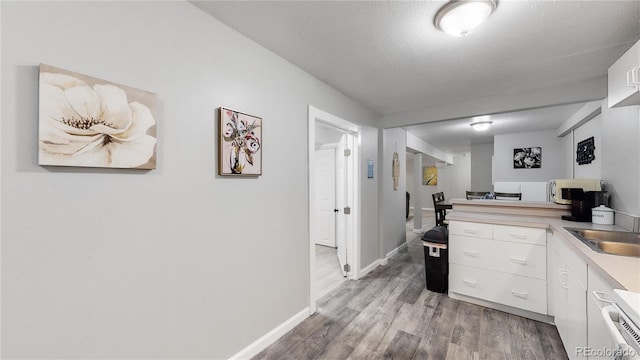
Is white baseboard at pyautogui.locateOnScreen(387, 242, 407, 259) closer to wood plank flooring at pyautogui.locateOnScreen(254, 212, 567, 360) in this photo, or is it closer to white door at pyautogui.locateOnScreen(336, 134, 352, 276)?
white door at pyautogui.locateOnScreen(336, 134, 352, 276)

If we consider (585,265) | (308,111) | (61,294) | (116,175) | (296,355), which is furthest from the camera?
(308,111)

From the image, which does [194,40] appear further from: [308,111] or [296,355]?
[296,355]

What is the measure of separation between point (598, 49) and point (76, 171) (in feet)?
11.1

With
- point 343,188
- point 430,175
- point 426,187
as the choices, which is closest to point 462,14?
point 343,188

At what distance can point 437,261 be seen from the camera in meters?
2.91

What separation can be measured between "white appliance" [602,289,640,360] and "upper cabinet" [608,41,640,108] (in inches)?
48.7

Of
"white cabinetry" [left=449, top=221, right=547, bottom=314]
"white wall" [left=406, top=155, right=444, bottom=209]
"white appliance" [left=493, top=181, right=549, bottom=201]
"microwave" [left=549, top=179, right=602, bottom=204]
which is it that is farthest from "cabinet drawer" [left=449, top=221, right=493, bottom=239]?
"white wall" [left=406, top=155, right=444, bottom=209]

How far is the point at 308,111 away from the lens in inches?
94.1

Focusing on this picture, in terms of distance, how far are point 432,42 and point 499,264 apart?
7.05 ft

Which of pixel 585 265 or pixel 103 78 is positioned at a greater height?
pixel 103 78

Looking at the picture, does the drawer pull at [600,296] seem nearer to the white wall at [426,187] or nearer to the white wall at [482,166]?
the white wall at [482,166]

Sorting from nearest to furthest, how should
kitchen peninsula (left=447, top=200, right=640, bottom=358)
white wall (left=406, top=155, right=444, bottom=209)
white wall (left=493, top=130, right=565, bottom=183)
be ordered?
kitchen peninsula (left=447, top=200, right=640, bottom=358)
white wall (left=493, top=130, right=565, bottom=183)
white wall (left=406, top=155, right=444, bottom=209)

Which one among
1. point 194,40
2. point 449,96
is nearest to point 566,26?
point 449,96

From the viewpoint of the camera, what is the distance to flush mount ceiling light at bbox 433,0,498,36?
1368mm
